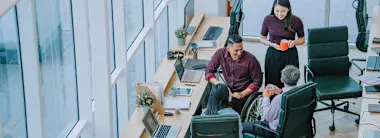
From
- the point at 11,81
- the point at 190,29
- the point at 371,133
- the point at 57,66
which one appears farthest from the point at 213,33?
the point at 11,81

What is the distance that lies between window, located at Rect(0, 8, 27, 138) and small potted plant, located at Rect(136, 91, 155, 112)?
183 centimetres

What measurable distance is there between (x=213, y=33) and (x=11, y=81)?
4.93 m

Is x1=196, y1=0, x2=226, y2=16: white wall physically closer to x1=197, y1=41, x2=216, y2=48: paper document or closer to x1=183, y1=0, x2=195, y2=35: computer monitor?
x1=183, y1=0, x2=195, y2=35: computer monitor

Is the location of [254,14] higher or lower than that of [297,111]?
higher

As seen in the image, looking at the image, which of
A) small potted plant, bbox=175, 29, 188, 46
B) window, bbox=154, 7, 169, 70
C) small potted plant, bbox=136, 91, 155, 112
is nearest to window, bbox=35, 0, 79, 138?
small potted plant, bbox=136, 91, 155, 112

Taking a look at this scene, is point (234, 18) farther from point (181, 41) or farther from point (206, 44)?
point (181, 41)

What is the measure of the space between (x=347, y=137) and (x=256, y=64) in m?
1.58

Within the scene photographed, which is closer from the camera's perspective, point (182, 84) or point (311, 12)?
point (182, 84)

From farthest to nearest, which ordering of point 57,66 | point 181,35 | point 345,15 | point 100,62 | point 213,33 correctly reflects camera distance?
point 345,15
point 213,33
point 181,35
point 100,62
point 57,66

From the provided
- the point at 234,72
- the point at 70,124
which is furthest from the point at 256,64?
the point at 70,124

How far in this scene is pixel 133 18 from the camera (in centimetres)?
821

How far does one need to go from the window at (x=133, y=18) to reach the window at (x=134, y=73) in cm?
25

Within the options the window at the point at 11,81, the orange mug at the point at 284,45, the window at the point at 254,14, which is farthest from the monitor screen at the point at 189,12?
the window at the point at 11,81

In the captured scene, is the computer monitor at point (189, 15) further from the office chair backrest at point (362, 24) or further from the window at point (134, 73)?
the office chair backrest at point (362, 24)
